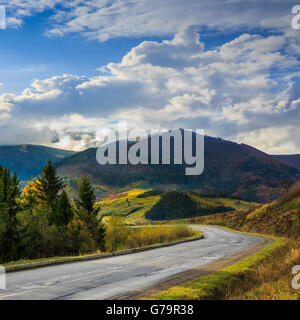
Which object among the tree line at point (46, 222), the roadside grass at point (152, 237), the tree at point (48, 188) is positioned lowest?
the roadside grass at point (152, 237)

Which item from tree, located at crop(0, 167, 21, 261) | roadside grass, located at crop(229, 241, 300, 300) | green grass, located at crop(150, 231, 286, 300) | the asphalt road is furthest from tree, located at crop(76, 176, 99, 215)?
green grass, located at crop(150, 231, 286, 300)

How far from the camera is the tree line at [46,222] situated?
32.8 meters

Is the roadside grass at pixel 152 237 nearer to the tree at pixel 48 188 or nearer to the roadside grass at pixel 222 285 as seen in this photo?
the tree at pixel 48 188

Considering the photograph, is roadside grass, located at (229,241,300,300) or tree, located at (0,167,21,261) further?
tree, located at (0,167,21,261)

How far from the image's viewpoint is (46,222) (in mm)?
38688

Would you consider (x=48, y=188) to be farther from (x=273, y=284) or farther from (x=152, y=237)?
(x=273, y=284)

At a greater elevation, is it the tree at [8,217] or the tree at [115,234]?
the tree at [8,217]

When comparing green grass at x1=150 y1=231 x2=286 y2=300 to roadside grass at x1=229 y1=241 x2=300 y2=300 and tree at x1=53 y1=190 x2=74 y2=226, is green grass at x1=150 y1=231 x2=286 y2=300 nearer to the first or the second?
roadside grass at x1=229 y1=241 x2=300 y2=300

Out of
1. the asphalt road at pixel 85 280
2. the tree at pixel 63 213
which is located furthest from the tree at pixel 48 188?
the asphalt road at pixel 85 280

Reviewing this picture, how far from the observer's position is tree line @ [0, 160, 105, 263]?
1293 inches

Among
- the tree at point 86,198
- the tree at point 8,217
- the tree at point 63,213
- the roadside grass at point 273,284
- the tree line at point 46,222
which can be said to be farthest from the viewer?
the tree at point 86,198
